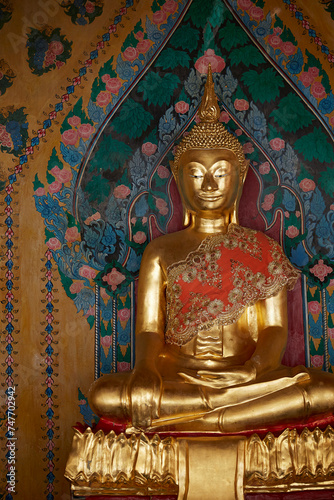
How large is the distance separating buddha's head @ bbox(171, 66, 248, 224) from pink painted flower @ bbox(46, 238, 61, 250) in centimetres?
84

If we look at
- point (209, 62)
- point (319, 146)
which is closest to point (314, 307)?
point (319, 146)

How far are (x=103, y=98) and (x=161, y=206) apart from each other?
2.59ft

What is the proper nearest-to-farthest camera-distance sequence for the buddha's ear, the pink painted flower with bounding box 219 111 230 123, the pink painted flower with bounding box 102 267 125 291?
the buddha's ear → the pink painted flower with bounding box 102 267 125 291 → the pink painted flower with bounding box 219 111 230 123

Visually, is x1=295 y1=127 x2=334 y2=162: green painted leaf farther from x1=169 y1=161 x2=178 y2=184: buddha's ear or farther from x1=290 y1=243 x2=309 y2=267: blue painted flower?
x1=169 y1=161 x2=178 y2=184: buddha's ear

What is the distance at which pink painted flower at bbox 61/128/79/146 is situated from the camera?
4734 mm

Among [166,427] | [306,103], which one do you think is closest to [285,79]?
[306,103]

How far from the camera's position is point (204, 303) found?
4.17 metres

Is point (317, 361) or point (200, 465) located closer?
point (200, 465)

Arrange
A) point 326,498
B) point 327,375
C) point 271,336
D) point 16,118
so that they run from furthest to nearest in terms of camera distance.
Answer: point 16,118 < point 271,336 < point 327,375 < point 326,498

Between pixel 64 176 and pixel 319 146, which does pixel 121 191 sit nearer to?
pixel 64 176

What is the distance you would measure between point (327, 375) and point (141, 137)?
2014 millimetres

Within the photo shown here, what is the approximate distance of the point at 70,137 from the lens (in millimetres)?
4738

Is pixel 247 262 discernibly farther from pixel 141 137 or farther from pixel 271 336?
pixel 141 137

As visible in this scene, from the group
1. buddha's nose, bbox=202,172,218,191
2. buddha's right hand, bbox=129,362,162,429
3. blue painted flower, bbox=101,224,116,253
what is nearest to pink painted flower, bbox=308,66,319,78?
buddha's nose, bbox=202,172,218,191
